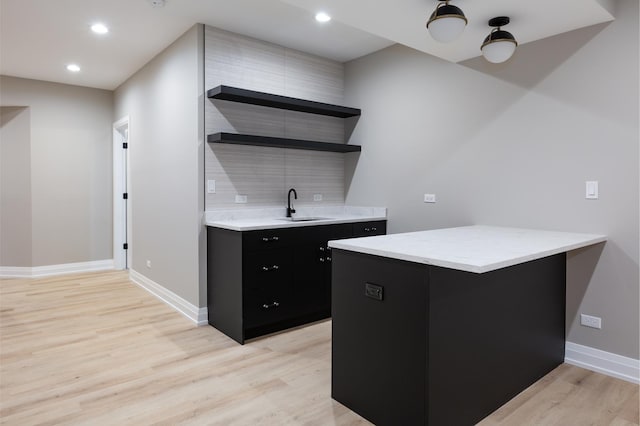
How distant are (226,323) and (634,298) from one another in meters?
2.93

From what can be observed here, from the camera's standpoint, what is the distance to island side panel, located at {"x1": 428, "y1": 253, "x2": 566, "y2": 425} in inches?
73.8

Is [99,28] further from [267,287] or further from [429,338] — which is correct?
[429,338]

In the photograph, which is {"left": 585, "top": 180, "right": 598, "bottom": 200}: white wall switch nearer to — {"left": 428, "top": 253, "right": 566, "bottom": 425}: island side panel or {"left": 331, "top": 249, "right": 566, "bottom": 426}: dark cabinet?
{"left": 428, "top": 253, "right": 566, "bottom": 425}: island side panel

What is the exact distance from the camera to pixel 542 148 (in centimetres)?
294

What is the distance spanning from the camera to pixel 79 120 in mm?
5879

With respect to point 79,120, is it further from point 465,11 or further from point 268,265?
point 465,11

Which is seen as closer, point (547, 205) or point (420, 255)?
point (420, 255)

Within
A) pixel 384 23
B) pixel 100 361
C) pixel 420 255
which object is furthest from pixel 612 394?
pixel 100 361

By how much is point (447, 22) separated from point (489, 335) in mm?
1656

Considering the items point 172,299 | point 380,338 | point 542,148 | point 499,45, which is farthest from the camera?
point 172,299

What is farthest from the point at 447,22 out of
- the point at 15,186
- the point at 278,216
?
the point at 15,186

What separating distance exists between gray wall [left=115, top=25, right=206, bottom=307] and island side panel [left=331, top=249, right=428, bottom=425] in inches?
72.4

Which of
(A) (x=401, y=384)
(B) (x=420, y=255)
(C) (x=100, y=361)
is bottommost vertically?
(C) (x=100, y=361)

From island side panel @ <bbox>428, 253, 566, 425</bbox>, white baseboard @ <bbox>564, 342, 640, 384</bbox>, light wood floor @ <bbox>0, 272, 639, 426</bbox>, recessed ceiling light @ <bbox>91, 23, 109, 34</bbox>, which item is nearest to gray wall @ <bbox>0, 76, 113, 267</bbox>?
light wood floor @ <bbox>0, 272, 639, 426</bbox>
